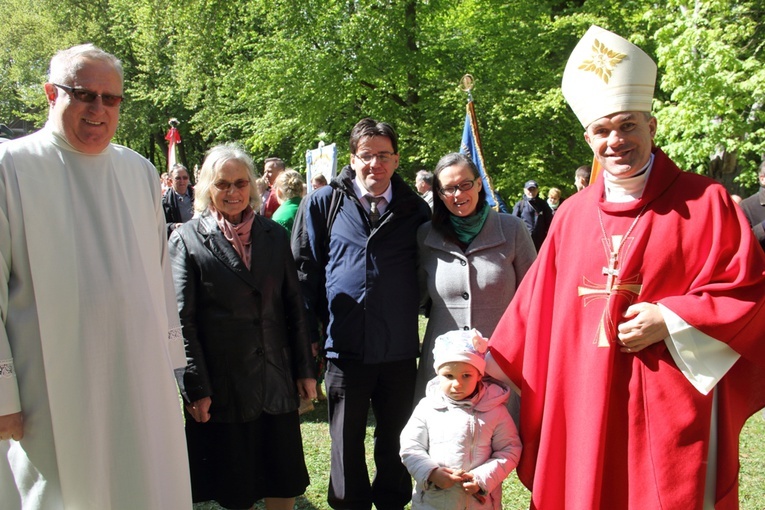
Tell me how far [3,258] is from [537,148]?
15942 millimetres

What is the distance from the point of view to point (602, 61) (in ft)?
9.09

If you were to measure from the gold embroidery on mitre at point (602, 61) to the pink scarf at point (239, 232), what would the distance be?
1764 millimetres

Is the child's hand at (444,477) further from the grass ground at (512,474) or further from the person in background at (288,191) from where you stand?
the person in background at (288,191)

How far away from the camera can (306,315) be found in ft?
12.1

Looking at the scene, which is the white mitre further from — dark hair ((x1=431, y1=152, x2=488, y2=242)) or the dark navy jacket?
the dark navy jacket

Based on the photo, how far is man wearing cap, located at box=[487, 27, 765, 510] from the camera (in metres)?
2.41

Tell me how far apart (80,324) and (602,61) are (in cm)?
229

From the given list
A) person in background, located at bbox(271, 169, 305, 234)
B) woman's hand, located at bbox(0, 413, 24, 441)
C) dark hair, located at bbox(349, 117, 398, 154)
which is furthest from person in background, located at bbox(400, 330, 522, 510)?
person in background, located at bbox(271, 169, 305, 234)

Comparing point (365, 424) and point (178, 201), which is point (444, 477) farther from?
point (178, 201)

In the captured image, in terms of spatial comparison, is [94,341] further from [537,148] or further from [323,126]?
[323,126]

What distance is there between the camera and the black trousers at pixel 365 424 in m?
3.68

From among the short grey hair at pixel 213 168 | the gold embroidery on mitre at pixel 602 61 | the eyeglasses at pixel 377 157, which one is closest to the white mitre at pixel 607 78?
the gold embroidery on mitre at pixel 602 61

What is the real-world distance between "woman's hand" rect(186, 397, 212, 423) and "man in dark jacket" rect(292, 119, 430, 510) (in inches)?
26.6

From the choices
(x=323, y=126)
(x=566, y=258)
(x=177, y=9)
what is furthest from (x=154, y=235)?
(x=177, y=9)
